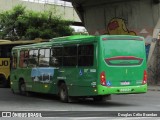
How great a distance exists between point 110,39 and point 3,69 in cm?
1585

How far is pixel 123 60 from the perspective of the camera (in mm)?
18031

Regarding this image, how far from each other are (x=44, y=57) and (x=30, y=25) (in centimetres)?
2851

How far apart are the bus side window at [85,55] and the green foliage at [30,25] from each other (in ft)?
93.9

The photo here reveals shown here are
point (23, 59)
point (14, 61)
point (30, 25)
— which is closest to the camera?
point (23, 59)

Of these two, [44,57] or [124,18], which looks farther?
[124,18]

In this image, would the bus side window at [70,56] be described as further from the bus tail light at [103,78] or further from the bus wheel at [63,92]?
the bus tail light at [103,78]

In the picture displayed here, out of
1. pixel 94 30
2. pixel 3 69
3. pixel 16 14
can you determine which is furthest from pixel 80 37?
pixel 16 14

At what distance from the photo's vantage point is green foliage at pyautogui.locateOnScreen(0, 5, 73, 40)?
1884 inches

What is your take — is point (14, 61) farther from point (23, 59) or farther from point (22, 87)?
point (22, 87)

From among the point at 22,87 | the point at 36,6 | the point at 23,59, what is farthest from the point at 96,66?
the point at 36,6

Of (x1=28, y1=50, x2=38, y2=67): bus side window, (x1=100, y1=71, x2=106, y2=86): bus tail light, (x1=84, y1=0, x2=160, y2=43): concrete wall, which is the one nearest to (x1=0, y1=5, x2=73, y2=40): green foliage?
(x1=84, y1=0, x2=160, y2=43): concrete wall

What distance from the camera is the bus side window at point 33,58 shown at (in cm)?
2223

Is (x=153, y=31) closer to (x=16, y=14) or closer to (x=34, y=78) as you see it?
(x=34, y=78)

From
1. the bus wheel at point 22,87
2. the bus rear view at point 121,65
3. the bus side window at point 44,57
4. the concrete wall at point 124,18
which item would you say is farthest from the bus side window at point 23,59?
the concrete wall at point 124,18
